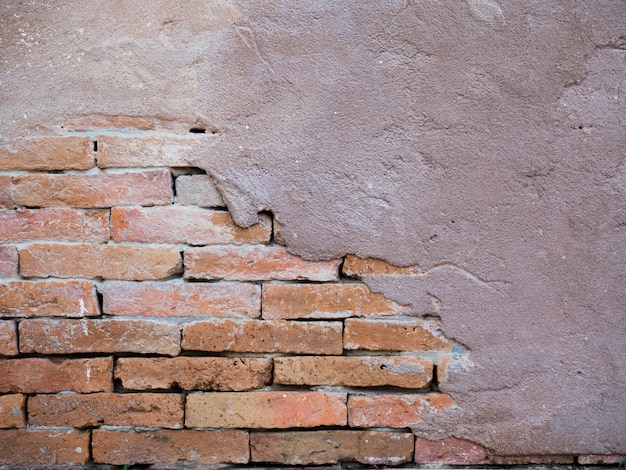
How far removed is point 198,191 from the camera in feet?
5.34

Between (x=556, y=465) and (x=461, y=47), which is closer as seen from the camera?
(x=461, y=47)

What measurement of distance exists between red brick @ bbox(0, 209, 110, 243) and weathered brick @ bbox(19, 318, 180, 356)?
255mm

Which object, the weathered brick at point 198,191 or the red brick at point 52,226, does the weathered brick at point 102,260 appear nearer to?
→ the red brick at point 52,226

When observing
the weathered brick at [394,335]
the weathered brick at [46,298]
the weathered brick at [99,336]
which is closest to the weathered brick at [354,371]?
the weathered brick at [394,335]

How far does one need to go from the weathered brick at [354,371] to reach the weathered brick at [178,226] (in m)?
0.40

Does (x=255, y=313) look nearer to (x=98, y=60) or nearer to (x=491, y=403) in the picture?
(x=491, y=403)

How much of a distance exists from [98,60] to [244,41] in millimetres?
441

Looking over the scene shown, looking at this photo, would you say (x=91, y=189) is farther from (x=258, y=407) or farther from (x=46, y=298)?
(x=258, y=407)

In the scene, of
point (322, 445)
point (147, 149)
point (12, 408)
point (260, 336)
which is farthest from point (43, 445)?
point (147, 149)

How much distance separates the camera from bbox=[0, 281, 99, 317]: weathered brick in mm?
1636

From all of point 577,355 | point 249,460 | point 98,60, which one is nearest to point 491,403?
point 577,355

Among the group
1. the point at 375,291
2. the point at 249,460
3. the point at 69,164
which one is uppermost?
the point at 69,164

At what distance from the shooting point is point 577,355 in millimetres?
1632

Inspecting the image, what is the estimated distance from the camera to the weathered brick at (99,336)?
1.64 metres
